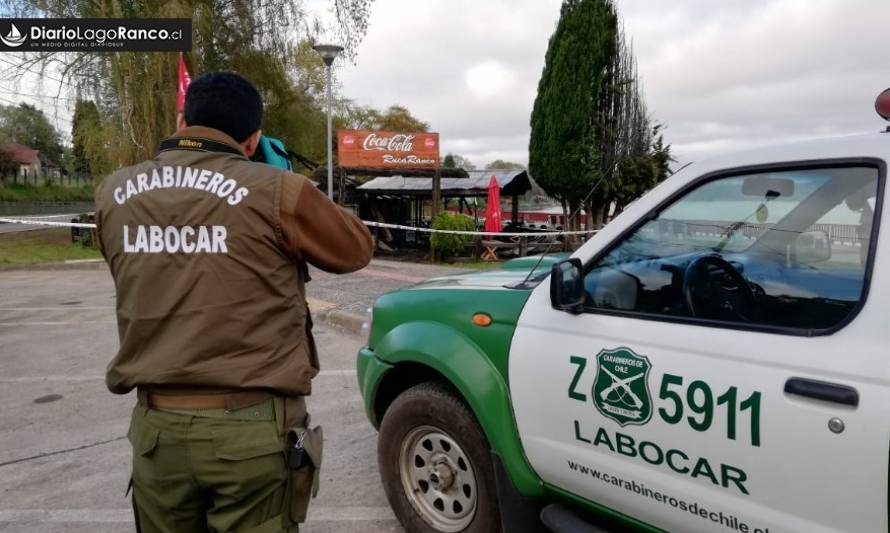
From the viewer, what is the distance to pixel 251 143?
74.2 inches

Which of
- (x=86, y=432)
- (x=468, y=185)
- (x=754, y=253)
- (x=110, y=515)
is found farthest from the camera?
(x=468, y=185)

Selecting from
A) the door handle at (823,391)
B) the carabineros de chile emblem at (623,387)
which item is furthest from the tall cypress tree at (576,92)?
the door handle at (823,391)

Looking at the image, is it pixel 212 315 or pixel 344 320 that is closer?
pixel 212 315

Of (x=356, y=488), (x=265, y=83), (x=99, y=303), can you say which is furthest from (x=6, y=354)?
(x=265, y=83)

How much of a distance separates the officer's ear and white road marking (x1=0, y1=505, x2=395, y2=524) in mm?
2132

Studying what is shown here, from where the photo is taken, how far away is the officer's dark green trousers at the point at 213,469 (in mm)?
A: 1654

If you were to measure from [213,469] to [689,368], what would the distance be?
1423 mm

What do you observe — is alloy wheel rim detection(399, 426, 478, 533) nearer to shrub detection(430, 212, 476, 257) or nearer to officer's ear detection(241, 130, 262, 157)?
officer's ear detection(241, 130, 262, 157)

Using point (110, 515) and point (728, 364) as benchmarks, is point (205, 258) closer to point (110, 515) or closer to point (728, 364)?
point (728, 364)

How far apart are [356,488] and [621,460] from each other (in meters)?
1.95

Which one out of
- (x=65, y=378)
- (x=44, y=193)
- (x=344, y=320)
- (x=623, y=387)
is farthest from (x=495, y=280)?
(x=44, y=193)

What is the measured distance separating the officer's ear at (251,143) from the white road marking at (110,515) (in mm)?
2132

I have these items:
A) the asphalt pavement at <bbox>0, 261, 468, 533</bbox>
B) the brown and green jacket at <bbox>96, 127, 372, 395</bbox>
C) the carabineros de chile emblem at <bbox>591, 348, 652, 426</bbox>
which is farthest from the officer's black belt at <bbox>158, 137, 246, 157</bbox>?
the asphalt pavement at <bbox>0, 261, 468, 533</bbox>

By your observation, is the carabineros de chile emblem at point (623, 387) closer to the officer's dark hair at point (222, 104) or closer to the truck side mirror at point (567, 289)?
the truck side mirror at point (567, 289)
